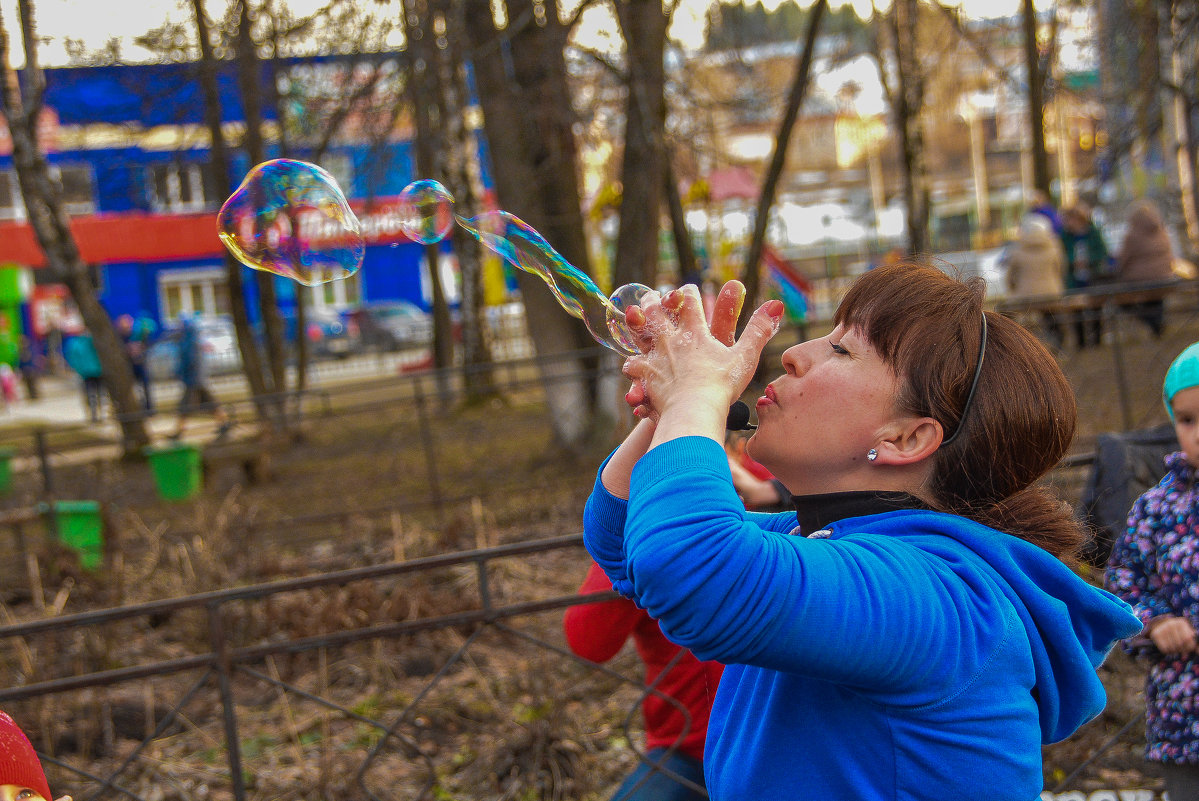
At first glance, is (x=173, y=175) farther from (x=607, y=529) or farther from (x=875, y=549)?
(x=875, y=549)

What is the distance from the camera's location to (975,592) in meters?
1.26

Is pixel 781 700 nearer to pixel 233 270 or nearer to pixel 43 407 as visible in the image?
pixel 233 270

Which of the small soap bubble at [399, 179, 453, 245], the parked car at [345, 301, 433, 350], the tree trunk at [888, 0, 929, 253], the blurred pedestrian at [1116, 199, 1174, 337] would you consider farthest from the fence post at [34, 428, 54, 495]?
the parked car at [345, 301, 433, 350]

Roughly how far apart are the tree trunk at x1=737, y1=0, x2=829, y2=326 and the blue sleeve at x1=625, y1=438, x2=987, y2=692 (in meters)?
8.23

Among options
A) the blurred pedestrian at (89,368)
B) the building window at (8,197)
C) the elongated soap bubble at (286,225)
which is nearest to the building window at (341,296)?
the building window at (8,197)

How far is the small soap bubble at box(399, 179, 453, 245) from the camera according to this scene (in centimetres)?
242

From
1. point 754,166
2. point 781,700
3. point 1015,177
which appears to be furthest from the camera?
point 1015,177

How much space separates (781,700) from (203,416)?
1595cm

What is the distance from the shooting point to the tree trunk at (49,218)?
10.5m

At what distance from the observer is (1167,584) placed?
7.80ft

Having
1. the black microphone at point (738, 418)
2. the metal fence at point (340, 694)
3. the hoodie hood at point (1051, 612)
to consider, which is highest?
the black microphone at point (738, 418)

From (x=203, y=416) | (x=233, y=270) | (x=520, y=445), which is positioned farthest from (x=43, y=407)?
(x=520, y=445)

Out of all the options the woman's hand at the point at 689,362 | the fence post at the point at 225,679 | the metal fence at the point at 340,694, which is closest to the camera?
Answer: the woman's hand at the point at 689,362

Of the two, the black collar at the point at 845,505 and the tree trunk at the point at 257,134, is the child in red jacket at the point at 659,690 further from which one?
the tree trunk at the point at 257,134
